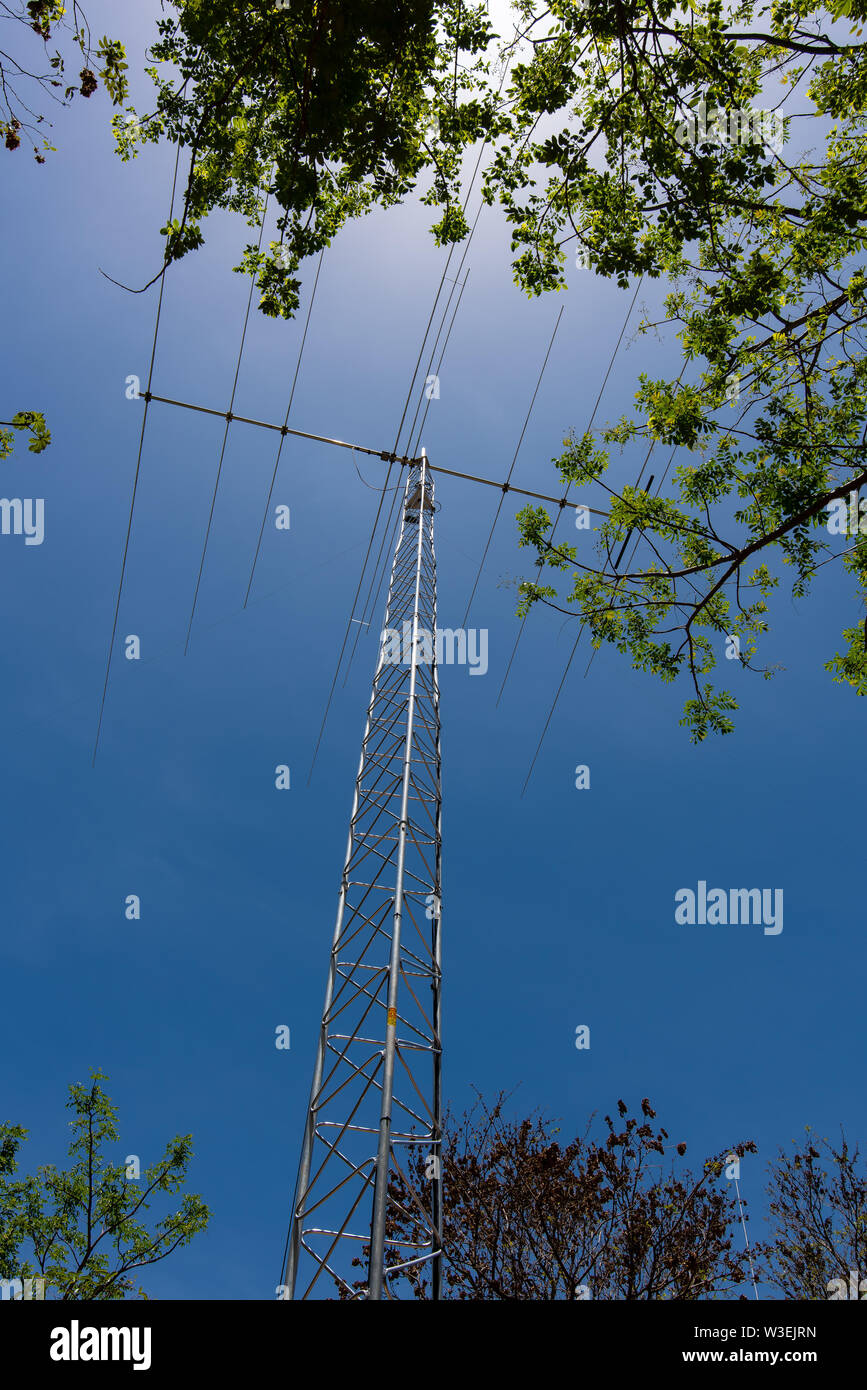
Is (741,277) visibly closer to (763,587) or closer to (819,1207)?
(763,587)

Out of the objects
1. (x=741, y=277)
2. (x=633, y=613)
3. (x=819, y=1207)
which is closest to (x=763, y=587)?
(x=633, y=613)

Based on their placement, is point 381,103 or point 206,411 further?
point 206,411

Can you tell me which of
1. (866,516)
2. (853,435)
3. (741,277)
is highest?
(741,277)

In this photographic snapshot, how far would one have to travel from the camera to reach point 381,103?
24.9 ft

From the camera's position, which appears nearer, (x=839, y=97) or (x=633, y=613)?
(x=839, y=97)

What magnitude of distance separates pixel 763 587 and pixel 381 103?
7036 mm
